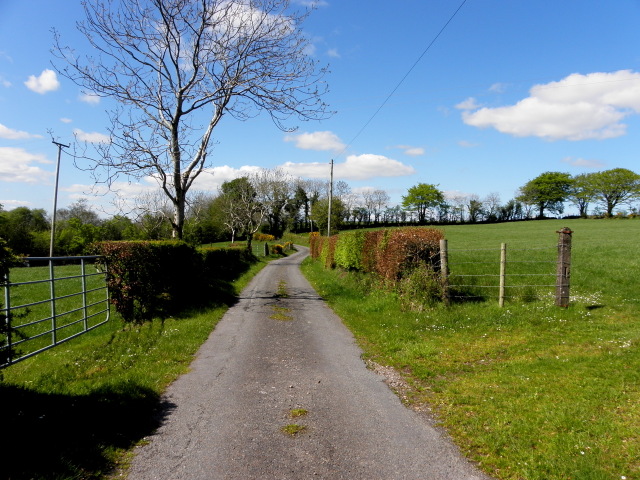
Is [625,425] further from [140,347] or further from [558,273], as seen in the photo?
[140,347]

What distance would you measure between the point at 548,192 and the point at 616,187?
673 inches

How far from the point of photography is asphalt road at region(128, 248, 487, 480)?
3463mm

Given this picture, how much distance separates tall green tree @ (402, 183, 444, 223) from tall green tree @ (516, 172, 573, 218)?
797 inches

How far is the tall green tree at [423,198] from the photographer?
345 ft

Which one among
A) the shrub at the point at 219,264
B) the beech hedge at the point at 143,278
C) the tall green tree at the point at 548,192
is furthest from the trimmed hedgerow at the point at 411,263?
the tall green tree at the point at 548,192

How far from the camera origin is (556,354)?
638cm

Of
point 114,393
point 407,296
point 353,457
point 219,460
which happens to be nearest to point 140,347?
point 114,393

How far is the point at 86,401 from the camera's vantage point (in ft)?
15.4

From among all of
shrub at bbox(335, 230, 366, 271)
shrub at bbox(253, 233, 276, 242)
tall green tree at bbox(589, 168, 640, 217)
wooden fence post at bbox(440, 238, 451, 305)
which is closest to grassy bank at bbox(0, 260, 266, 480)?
wooden fence post at bbox(440, 238, 451, 305)

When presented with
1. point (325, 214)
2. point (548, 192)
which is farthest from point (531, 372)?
point (548, 192)

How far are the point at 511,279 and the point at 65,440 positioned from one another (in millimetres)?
12606

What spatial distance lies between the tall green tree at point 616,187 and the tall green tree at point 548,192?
39.4 feet

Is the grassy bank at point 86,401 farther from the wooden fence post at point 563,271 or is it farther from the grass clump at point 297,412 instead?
the wooden fence post at point 563,271

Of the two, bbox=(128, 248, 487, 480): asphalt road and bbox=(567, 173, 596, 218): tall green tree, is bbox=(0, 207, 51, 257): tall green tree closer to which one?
bbox=(128, 248, 487, 480): asphalt road
